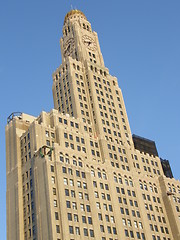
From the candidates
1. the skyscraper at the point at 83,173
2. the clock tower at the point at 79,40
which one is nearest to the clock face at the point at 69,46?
the clock tower at the point at 79,40

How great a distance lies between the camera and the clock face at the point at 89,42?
505 feet

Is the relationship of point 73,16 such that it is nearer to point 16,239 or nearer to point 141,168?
point 141,168

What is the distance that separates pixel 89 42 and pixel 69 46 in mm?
8369

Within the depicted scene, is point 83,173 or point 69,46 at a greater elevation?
point 69,46

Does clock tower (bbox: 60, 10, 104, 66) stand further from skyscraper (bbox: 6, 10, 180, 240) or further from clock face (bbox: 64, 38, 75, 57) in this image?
skyscraper (bbox: 6, 10, 180, 240)

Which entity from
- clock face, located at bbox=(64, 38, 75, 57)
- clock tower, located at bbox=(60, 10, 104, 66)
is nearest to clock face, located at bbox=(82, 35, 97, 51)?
clock tower, located at bbox=(60, 10, 104, 66)

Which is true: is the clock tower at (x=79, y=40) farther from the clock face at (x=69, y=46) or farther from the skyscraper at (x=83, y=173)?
the skyscraper at (x=83, y=173)

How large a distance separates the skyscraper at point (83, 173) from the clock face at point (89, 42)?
432 centimetres

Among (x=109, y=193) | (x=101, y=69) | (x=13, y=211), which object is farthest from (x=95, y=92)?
(x=13, y=211)

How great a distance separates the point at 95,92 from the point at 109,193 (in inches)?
1590

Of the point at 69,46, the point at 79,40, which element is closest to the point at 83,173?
the point at 79,40

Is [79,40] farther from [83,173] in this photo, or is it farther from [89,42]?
[83,173]

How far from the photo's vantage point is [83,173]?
106500mm

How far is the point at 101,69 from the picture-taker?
14575 centimetres
